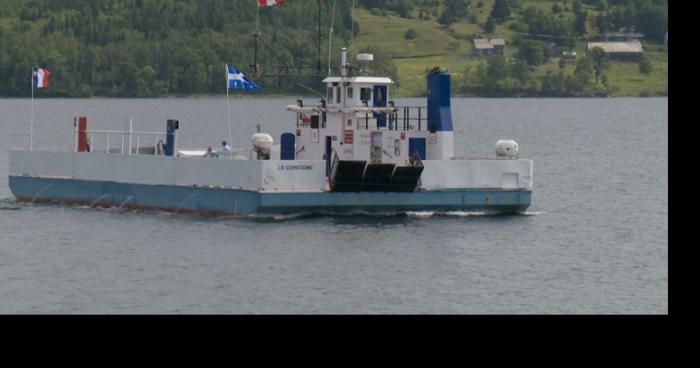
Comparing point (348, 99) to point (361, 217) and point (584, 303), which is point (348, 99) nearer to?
point (361, 217)

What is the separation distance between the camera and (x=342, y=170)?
50.5m

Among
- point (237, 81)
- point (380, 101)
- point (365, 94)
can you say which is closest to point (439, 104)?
point (380, 101)

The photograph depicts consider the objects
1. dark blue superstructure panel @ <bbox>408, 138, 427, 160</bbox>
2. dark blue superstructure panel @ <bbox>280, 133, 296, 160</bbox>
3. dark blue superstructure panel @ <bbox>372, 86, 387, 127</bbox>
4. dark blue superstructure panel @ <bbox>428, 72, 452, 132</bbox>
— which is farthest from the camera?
dark blue superstructure panel @ <bbox>372, 86, 387, 127</bbox>

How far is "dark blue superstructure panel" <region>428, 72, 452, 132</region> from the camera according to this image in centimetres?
5447

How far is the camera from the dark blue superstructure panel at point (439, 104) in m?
54.5

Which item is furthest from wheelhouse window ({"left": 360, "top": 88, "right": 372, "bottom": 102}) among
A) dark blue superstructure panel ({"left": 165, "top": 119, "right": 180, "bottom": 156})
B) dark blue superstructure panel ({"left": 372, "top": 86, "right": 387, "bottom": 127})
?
dark blue superstructure panel ({"left": 165, "top": 119, "right": 180, "bottom": 156})

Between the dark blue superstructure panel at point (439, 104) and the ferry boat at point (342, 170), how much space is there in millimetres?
36

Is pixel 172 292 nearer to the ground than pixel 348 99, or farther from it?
nearer to the ground

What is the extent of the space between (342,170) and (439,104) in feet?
19.6

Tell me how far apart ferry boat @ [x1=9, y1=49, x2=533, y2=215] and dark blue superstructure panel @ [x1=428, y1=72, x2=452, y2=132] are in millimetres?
36

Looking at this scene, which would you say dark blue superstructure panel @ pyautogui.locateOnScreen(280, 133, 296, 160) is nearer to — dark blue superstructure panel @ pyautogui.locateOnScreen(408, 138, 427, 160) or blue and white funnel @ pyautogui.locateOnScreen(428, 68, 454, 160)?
dark blue superstructure panel @ pyautogui.locateOnScreen(408, 138, 427, 160)
